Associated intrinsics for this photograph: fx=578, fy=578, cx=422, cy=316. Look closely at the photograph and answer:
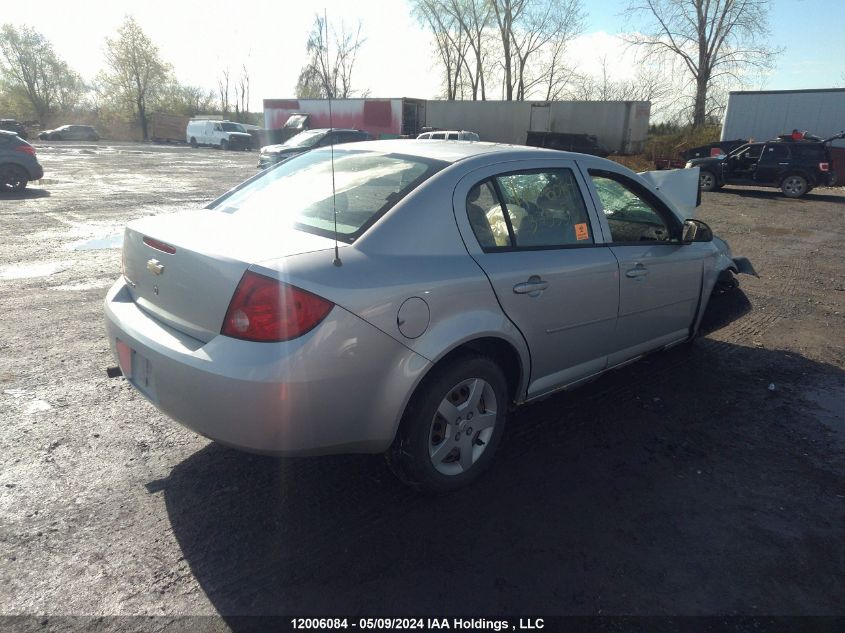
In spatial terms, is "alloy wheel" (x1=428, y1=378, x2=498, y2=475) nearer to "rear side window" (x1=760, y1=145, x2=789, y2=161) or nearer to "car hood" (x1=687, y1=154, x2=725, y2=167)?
"rear side window" (x1=760, y1=145, x2=789, y2=161)

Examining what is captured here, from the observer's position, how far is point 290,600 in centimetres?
225

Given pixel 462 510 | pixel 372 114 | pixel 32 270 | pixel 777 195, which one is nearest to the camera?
pixel 462 510

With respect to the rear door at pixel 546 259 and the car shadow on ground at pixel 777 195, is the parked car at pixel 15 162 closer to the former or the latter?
the rear door at pixel 546 259

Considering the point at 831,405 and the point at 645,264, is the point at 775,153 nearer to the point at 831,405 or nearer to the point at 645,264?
the point at 831,405

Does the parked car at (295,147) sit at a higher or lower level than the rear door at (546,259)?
higher

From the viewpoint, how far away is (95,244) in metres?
8.52

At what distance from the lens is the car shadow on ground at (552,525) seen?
7.58 ft

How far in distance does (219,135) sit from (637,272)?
1729 inches

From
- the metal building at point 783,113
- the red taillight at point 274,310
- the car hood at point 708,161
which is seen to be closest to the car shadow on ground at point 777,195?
the car hood at point 708,161

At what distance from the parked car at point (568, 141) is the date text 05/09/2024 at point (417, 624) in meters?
26.1

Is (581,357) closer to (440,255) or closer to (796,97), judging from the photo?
(440,255)

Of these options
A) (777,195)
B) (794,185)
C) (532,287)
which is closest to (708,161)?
(777,195)

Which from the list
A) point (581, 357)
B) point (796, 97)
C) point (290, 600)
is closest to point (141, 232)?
point (290, 600)

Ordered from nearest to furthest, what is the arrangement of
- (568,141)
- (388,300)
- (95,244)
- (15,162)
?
1. (388,300)
2. (95,244)
3. (15,162)
4. (568,141)
